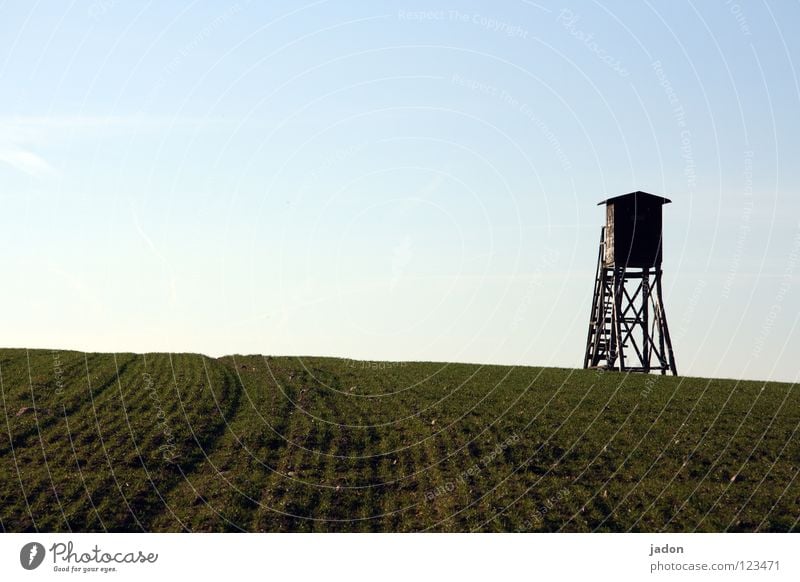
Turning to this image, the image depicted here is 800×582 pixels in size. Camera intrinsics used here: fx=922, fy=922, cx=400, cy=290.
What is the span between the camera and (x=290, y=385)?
4597 centimetres

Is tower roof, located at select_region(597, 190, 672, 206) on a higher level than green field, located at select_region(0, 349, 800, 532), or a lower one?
higher

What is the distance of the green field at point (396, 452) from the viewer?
29.3m

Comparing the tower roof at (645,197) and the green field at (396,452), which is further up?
the tower roof at (645,197)

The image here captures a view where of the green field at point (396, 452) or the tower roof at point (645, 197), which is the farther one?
the tower roof at point (645, 197)

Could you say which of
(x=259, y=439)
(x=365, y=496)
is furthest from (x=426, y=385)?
(x=365, y=496)

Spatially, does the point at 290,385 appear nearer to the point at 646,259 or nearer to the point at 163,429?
the point at 163,429

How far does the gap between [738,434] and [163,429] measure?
75.1ft

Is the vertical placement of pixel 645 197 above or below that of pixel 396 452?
above

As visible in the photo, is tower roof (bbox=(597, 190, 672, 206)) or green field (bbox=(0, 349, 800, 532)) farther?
tower roof (bbox=(597, 190, 672, 206))

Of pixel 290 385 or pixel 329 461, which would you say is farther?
pixel 290 385

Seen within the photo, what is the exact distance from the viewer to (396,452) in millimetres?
35250

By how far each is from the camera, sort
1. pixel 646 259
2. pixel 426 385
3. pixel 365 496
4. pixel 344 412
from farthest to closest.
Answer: pixel 646 259 → pixel 426 385 → pixel 344 412 → pixel 365 496

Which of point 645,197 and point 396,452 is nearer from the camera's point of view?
point 396,452

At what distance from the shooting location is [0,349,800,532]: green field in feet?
96.2
